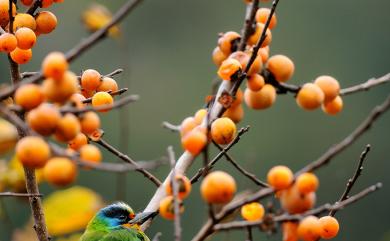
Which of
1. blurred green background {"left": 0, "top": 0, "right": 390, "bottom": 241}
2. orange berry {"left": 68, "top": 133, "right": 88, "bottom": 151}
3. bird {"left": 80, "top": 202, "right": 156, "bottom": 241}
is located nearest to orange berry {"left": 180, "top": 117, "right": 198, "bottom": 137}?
orange berry {"left": 68, "top": 133, "right": 88, "bottom": 151}

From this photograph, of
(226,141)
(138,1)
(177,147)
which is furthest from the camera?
(177,147)

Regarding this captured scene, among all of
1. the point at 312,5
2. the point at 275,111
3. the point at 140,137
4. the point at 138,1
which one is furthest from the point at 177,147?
the point at 138,1

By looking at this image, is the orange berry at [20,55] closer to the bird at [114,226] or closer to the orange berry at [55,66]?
the orange berry at [55,66]

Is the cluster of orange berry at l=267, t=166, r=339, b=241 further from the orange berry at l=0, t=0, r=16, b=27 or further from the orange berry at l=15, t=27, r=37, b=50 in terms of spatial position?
the orange berry at l=0, t=0, r=16, b=27

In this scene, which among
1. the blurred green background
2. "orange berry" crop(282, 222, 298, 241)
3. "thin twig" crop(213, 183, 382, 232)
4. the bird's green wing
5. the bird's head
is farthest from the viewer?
the blurred green background

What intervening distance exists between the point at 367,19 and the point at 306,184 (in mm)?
21223

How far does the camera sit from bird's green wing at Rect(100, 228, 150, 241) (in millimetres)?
3021

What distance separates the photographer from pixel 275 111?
18641 mm

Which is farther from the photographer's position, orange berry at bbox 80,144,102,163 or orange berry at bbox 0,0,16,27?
orange berry at bbox 0,0,16,27

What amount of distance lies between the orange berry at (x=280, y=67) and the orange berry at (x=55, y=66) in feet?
2.66

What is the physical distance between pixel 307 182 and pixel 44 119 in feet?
1.61

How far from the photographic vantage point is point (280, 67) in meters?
2.10

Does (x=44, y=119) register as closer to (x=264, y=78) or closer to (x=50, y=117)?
(x=50, y=117)

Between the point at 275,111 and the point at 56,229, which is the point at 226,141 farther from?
the point at 275,111
